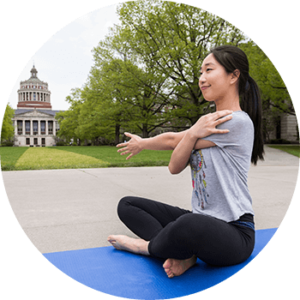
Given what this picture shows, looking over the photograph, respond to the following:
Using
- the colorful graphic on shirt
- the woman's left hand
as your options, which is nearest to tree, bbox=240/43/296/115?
the woman's left hand

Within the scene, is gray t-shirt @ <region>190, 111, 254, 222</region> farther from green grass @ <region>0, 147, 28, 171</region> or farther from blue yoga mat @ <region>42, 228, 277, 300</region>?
green grass @ <region>0, 147, 28, 171</region>

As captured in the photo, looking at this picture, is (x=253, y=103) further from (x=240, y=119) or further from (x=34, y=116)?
(x=34, y=116)

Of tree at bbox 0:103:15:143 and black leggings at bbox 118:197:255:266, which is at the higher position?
tree at bbox 0:103:15:143

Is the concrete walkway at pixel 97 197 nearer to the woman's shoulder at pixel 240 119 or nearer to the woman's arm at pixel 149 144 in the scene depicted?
the woman's shoulder at pixel 240 119

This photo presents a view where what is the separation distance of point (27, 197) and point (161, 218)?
6.58 ft

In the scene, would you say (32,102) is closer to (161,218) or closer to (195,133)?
(195,133)

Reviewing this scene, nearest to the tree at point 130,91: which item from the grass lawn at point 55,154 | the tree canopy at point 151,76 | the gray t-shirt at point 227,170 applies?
the tree canopy at point 151,76

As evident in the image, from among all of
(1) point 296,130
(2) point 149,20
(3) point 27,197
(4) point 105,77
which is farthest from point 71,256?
(2) point 149,20

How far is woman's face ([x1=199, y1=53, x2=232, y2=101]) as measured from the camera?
4.65 feet

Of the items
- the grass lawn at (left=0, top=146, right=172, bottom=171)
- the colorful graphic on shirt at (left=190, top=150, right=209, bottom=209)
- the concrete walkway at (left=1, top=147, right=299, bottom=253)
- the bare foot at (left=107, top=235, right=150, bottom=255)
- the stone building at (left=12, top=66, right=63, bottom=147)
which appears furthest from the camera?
the concrete walkway at (left=1, top=147, right=299, bottom=253)

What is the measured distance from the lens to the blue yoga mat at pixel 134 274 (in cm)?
136

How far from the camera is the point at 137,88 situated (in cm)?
218

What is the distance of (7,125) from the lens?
5.34ft

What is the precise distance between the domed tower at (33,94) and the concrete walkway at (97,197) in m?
0.52
